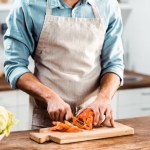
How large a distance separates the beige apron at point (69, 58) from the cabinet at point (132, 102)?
51.8 inches

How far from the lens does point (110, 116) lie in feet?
6.50

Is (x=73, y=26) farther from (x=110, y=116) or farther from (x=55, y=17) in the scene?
(x=110, y=116)

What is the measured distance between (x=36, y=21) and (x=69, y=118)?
0.46 metres

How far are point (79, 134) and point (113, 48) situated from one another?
0.54m

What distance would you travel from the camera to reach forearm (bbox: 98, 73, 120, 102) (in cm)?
207

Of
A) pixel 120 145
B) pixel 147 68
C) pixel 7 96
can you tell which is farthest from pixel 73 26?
pixel 147 68

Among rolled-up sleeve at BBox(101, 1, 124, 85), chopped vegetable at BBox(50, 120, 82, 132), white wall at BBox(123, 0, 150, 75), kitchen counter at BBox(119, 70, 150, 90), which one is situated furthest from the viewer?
white wall at BBox(123, 0, 150, 75)

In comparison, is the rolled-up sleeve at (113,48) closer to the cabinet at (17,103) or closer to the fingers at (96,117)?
the fingers at (96,117)

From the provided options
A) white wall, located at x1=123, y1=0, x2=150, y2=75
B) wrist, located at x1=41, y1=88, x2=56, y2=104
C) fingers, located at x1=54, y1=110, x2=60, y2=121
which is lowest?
white wall, located at x1=123, y1=0, x2=150, y2=75

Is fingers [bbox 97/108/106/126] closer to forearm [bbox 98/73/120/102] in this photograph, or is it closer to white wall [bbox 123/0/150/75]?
forearm [bbox 98/73/120/102]

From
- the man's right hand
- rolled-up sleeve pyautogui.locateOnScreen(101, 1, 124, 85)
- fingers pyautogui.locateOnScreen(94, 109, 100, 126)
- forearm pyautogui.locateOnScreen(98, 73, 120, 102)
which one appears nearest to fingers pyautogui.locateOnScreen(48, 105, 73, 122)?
the man's right hand

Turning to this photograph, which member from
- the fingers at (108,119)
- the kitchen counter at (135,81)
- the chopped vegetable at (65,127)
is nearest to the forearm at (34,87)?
the chopped vegetable at (65,127)

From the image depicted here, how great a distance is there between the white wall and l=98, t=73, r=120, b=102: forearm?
1.68m

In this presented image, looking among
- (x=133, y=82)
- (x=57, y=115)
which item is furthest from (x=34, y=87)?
(x=133, y=82)
